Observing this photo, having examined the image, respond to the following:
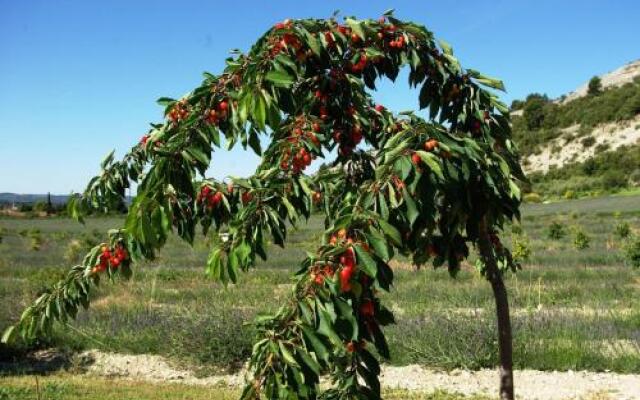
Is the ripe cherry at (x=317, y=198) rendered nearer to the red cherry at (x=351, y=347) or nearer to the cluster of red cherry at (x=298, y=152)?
the cluster of red cherry at (x=298, y=152)

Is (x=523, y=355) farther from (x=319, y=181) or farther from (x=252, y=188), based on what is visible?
(x=252, y=188)

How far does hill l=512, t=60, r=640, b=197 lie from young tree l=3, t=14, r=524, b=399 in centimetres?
5812

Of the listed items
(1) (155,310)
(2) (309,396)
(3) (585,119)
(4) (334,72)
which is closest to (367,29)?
(4) (334,72)

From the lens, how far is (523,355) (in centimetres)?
778

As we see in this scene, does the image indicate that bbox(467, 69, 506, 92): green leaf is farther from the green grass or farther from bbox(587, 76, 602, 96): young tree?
bbox(587, 76, 602, 96): young tree

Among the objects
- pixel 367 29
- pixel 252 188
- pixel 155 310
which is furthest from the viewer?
pixel 155 310

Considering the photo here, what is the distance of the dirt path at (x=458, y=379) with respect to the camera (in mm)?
6884

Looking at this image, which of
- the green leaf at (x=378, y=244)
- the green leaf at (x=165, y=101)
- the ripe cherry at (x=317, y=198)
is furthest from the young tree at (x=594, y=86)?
the green leaf at (x=378, y=244)

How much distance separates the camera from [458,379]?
25.0ft

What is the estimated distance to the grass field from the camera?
801 centimetres

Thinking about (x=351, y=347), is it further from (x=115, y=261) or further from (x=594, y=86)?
(x=594, y=86)

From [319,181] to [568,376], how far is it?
18.7 ft

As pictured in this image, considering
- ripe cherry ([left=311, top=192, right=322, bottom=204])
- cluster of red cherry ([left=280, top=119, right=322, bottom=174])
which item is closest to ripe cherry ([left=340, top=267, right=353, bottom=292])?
cluster of red cherry ([left=280, top=119, right=322, bottom=174])

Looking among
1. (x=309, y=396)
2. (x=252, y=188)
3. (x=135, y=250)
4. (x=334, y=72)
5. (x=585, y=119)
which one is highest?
(x=585, y=119)
